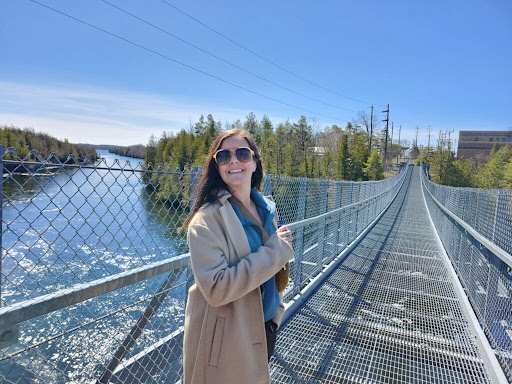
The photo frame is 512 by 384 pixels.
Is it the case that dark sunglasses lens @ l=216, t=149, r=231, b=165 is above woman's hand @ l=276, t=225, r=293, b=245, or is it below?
above

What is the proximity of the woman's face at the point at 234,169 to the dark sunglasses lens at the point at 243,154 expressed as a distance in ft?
0.05

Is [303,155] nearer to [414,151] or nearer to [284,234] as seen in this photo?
[284,234]

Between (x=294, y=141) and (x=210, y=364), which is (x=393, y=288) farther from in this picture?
(x=294, y=141)

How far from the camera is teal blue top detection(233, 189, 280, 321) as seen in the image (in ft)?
4.92

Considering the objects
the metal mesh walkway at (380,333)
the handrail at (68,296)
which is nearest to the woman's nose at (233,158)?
the handrail at (68,296)

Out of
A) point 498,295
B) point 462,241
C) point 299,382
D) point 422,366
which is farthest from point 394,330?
point 462,241

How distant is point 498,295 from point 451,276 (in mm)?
2503

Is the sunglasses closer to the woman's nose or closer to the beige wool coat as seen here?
the woman's nose

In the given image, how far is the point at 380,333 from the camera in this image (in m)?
3.52

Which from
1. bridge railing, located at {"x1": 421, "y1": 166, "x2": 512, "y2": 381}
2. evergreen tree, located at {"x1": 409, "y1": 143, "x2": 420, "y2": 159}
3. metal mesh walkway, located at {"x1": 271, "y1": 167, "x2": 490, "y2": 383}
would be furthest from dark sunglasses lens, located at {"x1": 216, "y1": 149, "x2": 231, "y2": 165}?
evergreen tree, located at {"x1": 409, "y1": 143, "x2": 420, "y2": 159}

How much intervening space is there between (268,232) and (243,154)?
381 mm

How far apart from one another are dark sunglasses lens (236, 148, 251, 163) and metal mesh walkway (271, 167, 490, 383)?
1946 millimetres

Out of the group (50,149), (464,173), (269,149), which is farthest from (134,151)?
(50,149)

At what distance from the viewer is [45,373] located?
8961 mm
